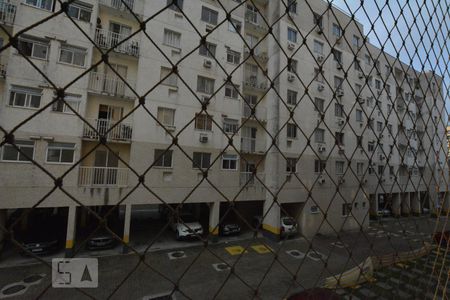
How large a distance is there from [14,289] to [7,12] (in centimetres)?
475

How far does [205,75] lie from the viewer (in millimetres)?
5891

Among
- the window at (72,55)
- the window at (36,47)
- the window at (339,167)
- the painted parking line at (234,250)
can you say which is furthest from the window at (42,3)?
the window at (339,167)

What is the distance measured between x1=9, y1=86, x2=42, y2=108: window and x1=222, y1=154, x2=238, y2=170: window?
13.3ft

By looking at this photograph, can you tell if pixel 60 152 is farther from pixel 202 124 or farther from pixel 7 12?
pixel 202 124

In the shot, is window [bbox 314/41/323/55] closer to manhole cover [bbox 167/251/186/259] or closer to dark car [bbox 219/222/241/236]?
dark car [bbox 219/222/241/236]

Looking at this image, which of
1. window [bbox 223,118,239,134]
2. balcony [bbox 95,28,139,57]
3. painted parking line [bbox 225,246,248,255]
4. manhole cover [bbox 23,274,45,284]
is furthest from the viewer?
window [bbox 223,118,239,134]

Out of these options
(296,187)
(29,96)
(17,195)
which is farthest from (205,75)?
(17,195)

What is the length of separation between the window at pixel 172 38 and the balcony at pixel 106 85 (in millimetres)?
1560

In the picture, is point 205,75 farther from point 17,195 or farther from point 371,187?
point 371,187

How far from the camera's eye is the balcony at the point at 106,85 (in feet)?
15.9

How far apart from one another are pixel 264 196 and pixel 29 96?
19.1 ft

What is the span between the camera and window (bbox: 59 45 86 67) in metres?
4.46

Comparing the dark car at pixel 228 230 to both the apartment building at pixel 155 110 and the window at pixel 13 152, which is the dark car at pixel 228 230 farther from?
the window at pixel 13 152

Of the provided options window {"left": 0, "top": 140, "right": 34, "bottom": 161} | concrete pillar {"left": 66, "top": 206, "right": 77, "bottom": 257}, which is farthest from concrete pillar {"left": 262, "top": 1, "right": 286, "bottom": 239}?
window {"left": 0, "top": 140, "right": 34, "bottom": 161}
